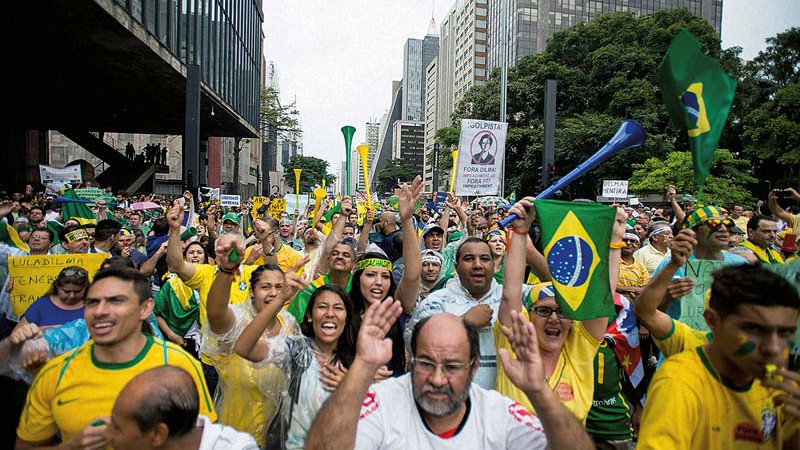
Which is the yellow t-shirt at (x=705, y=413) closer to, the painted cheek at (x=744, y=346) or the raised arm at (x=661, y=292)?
the painted cheek at (x=744, y=346)

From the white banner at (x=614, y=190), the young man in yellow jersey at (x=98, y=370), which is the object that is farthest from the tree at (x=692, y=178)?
the young man in yellow jersey at (x=98, y=370)

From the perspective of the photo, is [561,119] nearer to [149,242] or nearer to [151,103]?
[151,103]

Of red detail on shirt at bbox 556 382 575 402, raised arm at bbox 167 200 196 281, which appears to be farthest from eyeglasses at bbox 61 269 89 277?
red detail on shirt at bbox 556 382 575 402

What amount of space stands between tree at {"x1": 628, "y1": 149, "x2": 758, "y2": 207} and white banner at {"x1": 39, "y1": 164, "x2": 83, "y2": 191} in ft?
72.7

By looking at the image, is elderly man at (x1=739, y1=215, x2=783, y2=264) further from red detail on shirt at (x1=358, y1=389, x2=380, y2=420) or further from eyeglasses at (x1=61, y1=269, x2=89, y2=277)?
eyeglasses at (x1=61, y1=269, x2=89, y2=277)

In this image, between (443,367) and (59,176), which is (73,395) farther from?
(59,176)

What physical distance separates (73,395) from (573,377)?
2.43 metres

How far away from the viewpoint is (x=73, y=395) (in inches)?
94.8

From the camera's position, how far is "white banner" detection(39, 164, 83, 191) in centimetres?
1339

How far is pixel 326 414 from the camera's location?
193cm

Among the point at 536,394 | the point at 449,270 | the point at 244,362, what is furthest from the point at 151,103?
the point at 536,394

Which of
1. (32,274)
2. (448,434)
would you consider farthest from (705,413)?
(32,274)

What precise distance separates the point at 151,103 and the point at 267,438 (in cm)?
2255

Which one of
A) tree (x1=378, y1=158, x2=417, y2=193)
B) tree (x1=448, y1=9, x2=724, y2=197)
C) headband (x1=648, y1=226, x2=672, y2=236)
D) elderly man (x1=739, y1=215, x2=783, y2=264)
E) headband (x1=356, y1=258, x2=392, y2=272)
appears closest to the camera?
headband (x1=356, y1=258, x2=392, y2=272)
